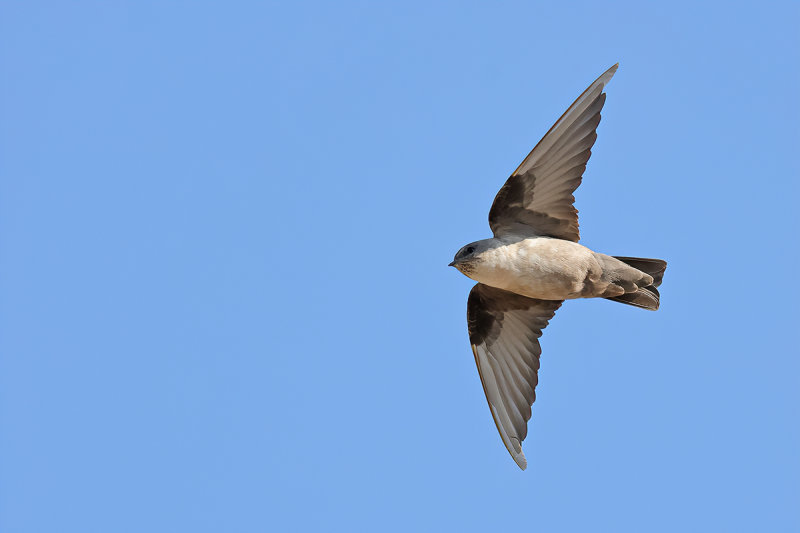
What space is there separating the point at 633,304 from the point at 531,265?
1250 mm

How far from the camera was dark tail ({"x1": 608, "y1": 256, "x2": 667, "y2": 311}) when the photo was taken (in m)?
8.91

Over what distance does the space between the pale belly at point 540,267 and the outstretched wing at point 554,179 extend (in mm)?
218

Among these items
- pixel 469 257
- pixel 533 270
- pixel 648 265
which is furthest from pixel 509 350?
pixel 648 265

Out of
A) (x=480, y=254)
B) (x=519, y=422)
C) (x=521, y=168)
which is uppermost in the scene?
(x=521, y=168)

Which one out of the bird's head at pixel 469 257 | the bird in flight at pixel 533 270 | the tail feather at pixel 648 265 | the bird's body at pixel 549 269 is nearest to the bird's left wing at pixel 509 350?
the bird in flight at pixel 533 270

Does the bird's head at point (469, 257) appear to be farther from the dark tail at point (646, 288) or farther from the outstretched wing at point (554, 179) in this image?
the dark tail at point (646, 288)

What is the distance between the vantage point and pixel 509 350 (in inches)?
367

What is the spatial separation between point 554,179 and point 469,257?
1.08 meters

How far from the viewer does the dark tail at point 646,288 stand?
29.2 feet

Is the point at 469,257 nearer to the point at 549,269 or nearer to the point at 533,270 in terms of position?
the point at 533,270

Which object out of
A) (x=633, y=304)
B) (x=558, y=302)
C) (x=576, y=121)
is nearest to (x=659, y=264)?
(x=633, y=304)

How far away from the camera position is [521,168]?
28.0 ft

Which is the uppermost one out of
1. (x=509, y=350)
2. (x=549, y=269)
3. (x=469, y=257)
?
(x=469, y=257)

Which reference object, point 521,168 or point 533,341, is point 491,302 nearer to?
point 533,341
